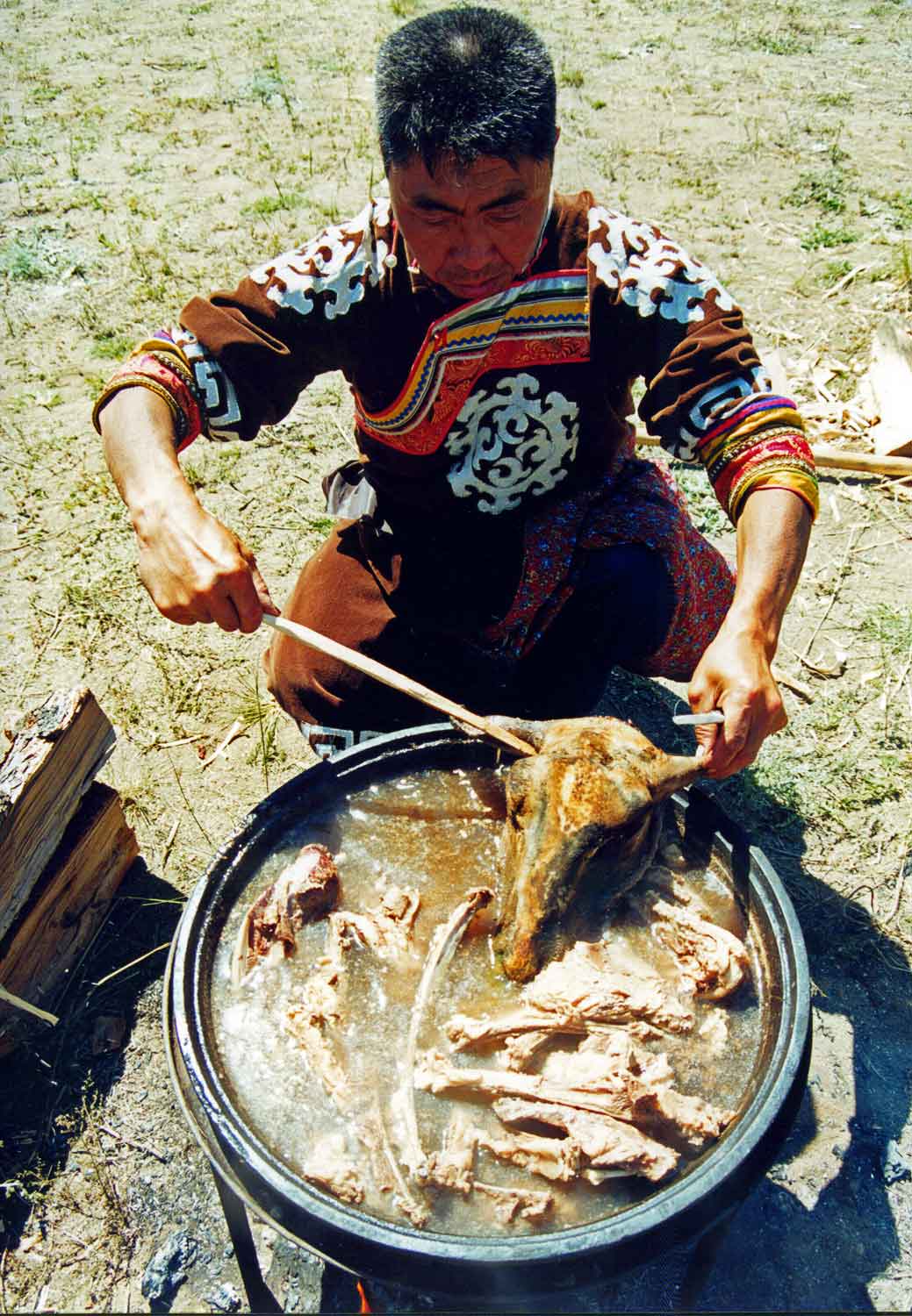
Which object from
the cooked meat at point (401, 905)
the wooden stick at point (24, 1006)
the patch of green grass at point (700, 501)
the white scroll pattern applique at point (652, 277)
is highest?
the white scroll pattern applique at point (652, 277)

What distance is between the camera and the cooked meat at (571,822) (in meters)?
2.31

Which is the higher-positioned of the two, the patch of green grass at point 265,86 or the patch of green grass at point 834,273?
the patch of green grass at point 265,86

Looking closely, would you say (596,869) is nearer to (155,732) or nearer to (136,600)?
(155,732)

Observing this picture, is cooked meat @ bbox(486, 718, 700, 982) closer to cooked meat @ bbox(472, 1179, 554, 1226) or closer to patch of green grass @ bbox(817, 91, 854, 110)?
cooked meat @ bbox(472, 1179, 554, 1226)

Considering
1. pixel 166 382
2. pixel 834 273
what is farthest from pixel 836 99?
pixel 166 382

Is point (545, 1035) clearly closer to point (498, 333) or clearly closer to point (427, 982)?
point (427, 982)

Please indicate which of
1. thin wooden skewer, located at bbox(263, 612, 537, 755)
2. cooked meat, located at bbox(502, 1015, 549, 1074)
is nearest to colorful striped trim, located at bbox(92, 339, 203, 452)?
thin wooden skewer, located at bbox(263, 612, 537, 755)

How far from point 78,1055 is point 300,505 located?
312 centimetres

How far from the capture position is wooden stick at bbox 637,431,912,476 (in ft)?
17.7

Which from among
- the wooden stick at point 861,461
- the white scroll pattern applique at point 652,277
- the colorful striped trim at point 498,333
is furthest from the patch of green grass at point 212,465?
the white scroll pattern applique at point 652,277

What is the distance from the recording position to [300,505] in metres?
5.42

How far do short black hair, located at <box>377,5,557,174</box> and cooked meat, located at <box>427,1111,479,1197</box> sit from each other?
2235mm

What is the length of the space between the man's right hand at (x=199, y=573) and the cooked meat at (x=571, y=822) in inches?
33.0

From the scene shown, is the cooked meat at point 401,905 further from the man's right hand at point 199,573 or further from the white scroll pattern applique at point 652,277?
the white scroll pattern applique at point 652,277
